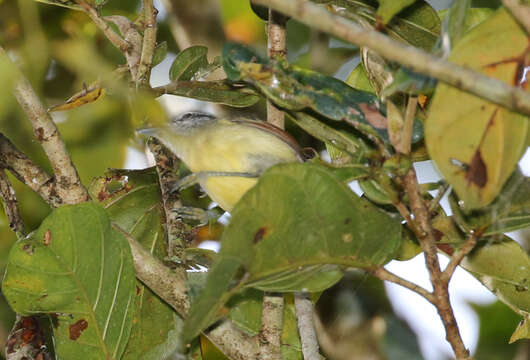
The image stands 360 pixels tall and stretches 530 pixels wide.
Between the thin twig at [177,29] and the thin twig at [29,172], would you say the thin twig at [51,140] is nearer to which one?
the thin twig at [29,172]

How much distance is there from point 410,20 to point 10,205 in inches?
35.9

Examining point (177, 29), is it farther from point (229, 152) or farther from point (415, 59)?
point (415, 59)

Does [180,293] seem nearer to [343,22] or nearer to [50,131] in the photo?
[50,131]

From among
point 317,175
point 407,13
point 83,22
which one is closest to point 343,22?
point 317,175

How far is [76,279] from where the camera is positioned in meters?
1.29

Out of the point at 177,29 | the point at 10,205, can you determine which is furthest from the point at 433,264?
the point at 177,29

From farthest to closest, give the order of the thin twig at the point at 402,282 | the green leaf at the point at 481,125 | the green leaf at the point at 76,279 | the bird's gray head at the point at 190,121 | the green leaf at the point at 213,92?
the bird's gray head at the point at 190,121, the green leaf at the point at 213,92, the green leaf at the point at 76,279, the thin twig at the point at 402,282, the green leaf at the point at 481,125

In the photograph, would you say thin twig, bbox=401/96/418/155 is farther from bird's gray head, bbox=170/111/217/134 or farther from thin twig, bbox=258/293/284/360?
bird's gray head, bbox=170/111/217/134

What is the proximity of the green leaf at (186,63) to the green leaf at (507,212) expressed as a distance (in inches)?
27.3

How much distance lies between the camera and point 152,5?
145 centimetres

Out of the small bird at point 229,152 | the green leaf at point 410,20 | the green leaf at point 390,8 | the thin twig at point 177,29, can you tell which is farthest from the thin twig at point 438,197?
the thin twig at point 177,29

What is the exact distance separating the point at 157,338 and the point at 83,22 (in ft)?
3.61

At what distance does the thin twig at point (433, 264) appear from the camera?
3.33 feet

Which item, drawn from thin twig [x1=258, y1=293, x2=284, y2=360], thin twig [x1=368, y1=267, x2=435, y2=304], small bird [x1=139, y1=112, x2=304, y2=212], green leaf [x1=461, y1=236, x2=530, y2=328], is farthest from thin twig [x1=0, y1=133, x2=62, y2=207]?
green leaf [x1=461, y1=236, x2=530, y2=328]
